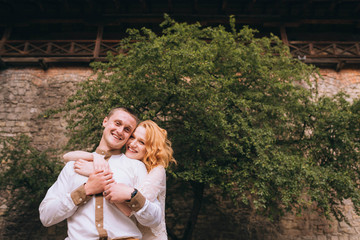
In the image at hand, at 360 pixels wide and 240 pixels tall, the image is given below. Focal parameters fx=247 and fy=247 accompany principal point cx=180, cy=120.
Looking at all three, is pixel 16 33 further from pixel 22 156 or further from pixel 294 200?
pixel 294 200

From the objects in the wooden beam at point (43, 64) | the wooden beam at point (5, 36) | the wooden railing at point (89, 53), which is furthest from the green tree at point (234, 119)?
the wooden beam at point (5, 36)

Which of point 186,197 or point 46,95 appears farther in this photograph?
point 46,95

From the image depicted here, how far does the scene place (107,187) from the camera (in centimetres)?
154

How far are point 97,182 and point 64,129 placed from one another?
26.4 feet

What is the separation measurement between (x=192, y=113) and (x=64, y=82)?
6104mm

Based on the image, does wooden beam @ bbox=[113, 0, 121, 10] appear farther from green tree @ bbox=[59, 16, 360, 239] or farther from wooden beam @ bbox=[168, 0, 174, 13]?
green tree @ bbox=[59, 16, 360, 239]

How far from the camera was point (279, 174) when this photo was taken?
5.20m

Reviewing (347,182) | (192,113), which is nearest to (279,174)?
(347,182)

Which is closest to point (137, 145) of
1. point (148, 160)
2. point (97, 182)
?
point (148, 160)

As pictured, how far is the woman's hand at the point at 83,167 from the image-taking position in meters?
1.68

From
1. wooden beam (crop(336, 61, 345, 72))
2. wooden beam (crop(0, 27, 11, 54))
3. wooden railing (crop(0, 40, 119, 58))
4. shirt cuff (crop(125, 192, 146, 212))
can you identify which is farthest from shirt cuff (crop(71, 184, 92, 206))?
wooden beam (crop(0, 27, 11, 54))

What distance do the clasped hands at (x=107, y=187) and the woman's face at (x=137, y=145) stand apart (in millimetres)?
356

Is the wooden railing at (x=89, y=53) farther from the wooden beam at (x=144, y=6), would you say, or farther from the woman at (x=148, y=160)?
the woman at (x=148, y=160)

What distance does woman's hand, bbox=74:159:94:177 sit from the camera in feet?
5.51
